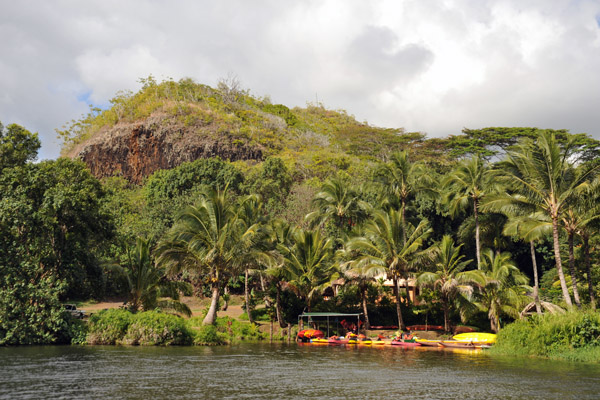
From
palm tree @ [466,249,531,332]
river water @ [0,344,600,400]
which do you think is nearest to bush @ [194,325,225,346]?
river water @ [0,344,600,400]

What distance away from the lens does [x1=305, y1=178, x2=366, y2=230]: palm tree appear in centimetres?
4675

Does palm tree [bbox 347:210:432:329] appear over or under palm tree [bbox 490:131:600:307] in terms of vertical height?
under

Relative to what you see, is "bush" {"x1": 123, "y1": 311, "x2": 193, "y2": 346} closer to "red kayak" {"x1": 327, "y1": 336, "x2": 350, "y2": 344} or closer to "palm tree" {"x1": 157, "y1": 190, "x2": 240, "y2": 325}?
"palm tree" {"x1": 157, "y1": 190, "x2": 240, "y2": 325}

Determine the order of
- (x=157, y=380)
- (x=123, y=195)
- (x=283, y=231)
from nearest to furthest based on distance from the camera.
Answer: (x=157, y=380), (x=283, y=231), (x=123, y=195)

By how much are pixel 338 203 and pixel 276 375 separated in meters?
26.5

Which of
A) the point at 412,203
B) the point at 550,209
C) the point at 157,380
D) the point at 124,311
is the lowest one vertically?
the point at 157,380

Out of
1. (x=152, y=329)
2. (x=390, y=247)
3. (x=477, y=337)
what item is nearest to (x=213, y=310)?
(x=152, y=329)

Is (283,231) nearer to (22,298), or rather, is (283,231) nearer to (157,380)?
(22,298)

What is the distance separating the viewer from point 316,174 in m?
71.6

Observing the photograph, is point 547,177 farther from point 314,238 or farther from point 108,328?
point 108,328

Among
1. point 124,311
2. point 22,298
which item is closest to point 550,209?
point 124,311

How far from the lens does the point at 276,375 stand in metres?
21.5

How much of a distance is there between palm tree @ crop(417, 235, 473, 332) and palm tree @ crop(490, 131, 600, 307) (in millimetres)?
7151

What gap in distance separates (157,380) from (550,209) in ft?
71.2
